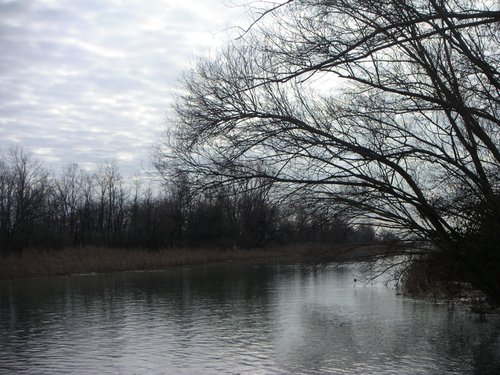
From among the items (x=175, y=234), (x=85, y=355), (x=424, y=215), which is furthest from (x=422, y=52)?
(x=175, y=234)

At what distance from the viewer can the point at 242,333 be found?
14430 mm

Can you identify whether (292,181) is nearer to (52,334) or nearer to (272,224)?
(272,224)

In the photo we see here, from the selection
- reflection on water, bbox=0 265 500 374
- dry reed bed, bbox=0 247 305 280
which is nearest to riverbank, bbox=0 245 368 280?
dry reed bed, bbox=0 247 305 280

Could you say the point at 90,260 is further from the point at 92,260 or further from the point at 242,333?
the point at 242,333

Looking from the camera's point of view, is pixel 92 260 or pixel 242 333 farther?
pixel 92 260

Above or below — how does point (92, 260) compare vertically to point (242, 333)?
above

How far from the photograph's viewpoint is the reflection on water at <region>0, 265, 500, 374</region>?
1090 centimetres

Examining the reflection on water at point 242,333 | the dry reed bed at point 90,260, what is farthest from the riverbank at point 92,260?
the reflection on water at point 242,333

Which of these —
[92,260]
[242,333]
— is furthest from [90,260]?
[242,333]

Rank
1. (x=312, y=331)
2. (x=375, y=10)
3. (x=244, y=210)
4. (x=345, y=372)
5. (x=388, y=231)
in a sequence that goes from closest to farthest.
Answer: (x=375, y=10), (x=345, y=372), (x=388, y=231), (x=244, y=210), (x=312, y=331)

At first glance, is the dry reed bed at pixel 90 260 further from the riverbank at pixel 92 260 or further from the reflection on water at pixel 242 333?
the reflection on water at pixel 242 333

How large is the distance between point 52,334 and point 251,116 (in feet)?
28.2

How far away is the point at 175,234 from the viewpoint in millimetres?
58312

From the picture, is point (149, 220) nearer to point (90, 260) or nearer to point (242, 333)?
point (90, 260)
